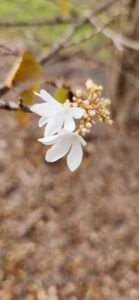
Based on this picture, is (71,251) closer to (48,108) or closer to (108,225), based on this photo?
(108,225)

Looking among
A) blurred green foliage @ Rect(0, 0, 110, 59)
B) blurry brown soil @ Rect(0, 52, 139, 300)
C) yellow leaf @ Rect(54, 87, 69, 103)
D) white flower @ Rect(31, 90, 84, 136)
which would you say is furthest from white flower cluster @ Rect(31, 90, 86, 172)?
blurred green foliage @ Rect(0, 0, 110, 59)

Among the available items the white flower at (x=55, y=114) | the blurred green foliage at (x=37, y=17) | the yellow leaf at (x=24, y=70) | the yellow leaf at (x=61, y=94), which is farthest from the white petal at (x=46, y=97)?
the blurred green foliage at (x=37, y=17)

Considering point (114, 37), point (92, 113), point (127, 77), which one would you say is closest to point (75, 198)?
point (127, 77)

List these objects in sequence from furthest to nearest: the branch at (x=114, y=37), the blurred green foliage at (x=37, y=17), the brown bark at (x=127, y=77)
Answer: the blurred green foliage at (x=37, y=17), the brown bark at (x=127, y=77), the branch at (x=114, y=37)

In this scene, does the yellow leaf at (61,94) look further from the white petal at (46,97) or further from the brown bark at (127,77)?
the brown bark at (127,77)

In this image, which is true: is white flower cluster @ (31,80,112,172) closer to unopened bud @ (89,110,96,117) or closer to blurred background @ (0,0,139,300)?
unopened bud @ (89,110,96,117)

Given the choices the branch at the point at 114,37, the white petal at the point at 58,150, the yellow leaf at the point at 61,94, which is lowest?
the white petal at the point at 58,150

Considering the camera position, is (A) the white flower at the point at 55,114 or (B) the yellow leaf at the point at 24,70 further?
(B) the yellow leaf at the point at 24,70

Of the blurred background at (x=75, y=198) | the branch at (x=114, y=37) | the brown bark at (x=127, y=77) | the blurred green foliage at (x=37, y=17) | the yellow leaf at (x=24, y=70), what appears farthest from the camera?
the blurred green foliage at (x=37, y=17)
